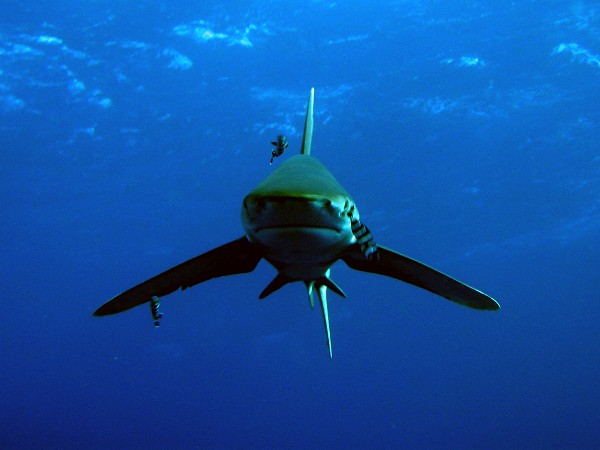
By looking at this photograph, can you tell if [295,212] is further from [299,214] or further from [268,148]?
[268,148]

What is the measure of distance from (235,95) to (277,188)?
1987 centimetres

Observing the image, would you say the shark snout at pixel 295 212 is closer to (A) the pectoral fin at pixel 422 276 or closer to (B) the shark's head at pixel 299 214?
(B) the shark's head at pixel 299 214

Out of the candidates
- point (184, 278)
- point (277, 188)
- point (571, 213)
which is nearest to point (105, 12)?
point (184, 278)

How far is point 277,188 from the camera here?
307 centimetres

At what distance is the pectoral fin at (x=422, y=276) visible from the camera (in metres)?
4.56

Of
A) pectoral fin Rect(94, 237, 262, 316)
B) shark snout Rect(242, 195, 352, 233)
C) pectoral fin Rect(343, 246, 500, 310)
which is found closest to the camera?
shark snout Rect(242, 195, 352, 233)

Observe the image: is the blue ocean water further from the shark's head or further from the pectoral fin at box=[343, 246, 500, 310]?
the shark's head

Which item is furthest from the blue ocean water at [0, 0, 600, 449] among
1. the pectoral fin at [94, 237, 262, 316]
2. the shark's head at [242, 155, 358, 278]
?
the shark's head at [242, 155, 358, 278]

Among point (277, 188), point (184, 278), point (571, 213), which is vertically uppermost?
point (571, 213)

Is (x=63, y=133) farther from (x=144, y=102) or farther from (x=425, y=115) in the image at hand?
(x=425, y=115)

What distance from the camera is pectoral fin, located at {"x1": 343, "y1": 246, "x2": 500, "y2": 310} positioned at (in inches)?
180

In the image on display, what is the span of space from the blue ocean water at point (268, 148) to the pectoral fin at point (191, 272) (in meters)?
15.5

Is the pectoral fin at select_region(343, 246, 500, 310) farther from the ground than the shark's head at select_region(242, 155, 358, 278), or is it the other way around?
the pectoral fin at select_region(343, 246, 500, 310)

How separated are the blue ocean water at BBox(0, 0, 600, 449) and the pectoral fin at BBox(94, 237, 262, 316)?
51.0 ft
